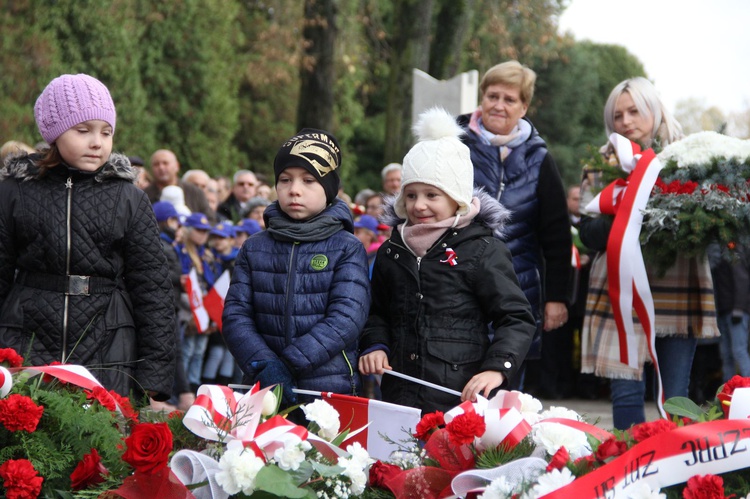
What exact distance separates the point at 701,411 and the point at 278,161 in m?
1.95

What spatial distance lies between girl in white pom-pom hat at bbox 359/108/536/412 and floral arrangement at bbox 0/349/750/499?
641 millimetres

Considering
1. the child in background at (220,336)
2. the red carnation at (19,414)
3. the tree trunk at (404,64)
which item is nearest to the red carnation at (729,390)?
the red carnation at (19,414)

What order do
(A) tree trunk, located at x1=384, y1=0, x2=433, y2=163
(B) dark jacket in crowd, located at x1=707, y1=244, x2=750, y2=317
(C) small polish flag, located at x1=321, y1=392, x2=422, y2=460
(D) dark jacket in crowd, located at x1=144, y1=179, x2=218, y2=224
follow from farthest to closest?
(A) tree trunk, located at x1=384, y1=0, x2=433, y2=163 → (D) dark jacket in crowd, located at x1=144, y1=179, x2=218, y2=224 → (B) dark jacket in crowd, located at x1=707, y1=244, x2=750, y2=317 → (C) small polish flag, located at x1=321, y1=392, x2=422, y2=460

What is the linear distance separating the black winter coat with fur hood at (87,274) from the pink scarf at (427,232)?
1024 millimetres

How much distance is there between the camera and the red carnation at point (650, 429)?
2.83m

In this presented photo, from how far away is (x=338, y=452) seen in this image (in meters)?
3.19

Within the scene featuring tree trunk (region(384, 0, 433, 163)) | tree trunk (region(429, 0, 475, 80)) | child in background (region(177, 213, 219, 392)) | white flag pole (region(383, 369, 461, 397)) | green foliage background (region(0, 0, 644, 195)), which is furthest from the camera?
tree trunk (region(429, 0, 475, 80))

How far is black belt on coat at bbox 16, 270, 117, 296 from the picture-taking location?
4180 mm

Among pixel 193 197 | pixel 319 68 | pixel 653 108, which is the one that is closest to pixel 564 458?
pixel 653 108

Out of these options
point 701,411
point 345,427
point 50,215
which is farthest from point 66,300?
point 701,411

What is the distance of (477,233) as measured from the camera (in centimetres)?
429

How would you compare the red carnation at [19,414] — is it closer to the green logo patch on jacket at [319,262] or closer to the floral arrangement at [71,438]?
the floral arrangement at [71,438]

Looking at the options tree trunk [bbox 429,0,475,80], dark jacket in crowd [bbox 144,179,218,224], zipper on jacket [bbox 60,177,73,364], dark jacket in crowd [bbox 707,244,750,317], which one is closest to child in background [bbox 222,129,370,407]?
zipper on jacket [bbox 60,177,73,364]

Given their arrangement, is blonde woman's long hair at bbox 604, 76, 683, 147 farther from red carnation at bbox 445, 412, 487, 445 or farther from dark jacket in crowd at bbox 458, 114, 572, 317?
red carnation at bbox 445, 412, 487, 445
